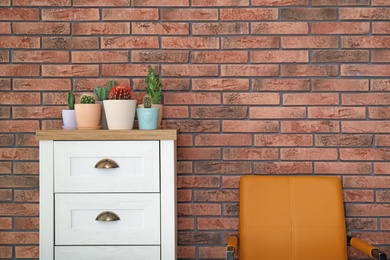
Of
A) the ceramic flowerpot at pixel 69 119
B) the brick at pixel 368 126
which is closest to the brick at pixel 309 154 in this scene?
the brick at pixel 368 126

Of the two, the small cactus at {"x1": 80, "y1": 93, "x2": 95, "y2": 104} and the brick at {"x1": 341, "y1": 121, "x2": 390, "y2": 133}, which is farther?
the brick at {"x1": 341, "y1": 121, "x2": 390, "y2": 133}

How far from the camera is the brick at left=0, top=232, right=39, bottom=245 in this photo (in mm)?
2965

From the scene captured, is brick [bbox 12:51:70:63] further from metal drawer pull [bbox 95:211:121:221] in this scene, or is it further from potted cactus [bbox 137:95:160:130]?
metal drawer pull [bbox 95:211:121:221]

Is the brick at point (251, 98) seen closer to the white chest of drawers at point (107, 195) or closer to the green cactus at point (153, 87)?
the green cactus at point (153, 87)

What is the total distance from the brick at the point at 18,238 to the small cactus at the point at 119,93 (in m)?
0.89

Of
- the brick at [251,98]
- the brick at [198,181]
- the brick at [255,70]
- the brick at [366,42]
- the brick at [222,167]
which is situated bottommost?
the brick at [198,181]

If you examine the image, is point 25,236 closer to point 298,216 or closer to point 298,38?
point 298,216

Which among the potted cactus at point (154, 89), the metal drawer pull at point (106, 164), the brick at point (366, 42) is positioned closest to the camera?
the metal drawer pull at point (106, 164)

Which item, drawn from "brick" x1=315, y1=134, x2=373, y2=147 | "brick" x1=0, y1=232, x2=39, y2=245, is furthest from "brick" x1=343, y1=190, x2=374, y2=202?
"brick" x1=0, y1=232, x2=39, y2=245

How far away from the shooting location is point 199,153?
297 centimetres

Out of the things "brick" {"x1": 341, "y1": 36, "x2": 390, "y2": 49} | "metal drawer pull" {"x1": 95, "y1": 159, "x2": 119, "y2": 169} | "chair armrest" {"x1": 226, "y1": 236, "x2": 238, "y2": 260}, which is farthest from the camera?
"brick" {"x1": 341, "y1": 36, "x2": 390, "y2": 49}

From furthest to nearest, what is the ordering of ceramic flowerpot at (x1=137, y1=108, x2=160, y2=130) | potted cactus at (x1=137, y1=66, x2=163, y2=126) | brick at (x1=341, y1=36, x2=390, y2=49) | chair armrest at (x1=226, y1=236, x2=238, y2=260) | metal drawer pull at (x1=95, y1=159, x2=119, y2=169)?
brick at (x1=341, y1=36, x2=390, y2=49), potted cactus at (x1=137, y1=66, x2=163, y2=126), ceramic flowerpot at (x1=137, y1=108, x2=160, y2=130), metal drawer pull at (x1=95, y1=159, x2=119, y2=169), chair armrest at (x1=226, y1=236, x2=238, y2=260)

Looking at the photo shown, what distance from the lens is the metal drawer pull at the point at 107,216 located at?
101 inches

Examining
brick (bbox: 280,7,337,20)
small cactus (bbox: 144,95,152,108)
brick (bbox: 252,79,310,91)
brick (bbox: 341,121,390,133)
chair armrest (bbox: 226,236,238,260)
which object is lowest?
chair armrest (bbox: 226,236,238,260)
